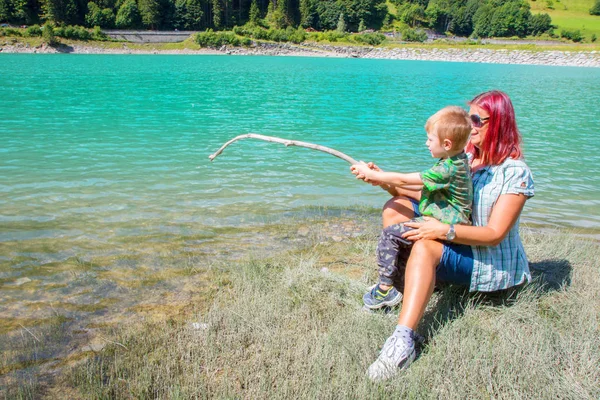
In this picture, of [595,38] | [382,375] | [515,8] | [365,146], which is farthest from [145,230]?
[515,8]

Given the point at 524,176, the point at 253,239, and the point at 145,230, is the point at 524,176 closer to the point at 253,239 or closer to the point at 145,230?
the point at 253,239

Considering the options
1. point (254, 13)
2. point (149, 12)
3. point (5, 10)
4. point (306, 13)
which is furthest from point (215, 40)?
point (5, 10)

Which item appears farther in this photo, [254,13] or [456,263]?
[254,13]

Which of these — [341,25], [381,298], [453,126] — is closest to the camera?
[453,126]

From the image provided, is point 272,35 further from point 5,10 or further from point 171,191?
point 171,191

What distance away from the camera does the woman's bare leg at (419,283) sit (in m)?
3.37

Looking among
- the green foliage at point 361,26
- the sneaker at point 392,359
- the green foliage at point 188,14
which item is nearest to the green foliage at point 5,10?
the green foliage at point 188,14

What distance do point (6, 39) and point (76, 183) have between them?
102481 millimetres

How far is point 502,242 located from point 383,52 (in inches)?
5022

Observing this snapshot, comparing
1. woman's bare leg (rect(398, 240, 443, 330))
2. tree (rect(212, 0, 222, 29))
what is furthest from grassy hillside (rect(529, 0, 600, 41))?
woman's bare leg (rect(398, 240, 443, 330))

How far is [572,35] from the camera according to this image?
128000 millimetres

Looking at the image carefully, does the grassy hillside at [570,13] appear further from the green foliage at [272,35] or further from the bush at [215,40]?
the bush at [215,40]

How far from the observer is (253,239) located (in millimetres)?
6926

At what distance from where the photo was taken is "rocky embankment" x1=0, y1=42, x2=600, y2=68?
98.9 m
